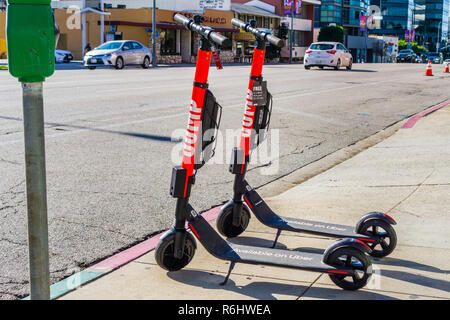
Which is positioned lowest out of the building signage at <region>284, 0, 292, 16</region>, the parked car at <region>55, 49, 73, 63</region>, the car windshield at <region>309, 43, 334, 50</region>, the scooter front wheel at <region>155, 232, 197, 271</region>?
the scooter front wheel at <region>155, 232, 197, 271</region>

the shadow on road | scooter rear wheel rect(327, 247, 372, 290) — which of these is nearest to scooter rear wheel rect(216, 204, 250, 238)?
scooter rear wheel rect(327, 247, 372, 290)

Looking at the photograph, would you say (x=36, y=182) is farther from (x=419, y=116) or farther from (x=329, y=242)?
(x=419, y=116)

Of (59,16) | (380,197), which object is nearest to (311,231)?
(380,197)

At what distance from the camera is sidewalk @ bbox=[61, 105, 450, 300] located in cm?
350

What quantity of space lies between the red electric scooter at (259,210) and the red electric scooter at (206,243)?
1.32ft

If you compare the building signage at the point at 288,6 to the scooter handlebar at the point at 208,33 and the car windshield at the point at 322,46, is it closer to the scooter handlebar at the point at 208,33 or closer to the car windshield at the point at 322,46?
the car windshield at the point at 322,46

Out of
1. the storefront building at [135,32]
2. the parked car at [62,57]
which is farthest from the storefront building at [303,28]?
the parked car at [62,57]

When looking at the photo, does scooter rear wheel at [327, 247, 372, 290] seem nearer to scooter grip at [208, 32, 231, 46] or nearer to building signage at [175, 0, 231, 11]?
scooter grip at [208, 32, 231, 46]

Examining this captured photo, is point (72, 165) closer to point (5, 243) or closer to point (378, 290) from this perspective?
point (5, 243)

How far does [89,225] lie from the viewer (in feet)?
15.9

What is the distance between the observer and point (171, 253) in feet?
12.5

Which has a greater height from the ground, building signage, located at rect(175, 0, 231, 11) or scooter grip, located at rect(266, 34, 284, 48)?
building signage, located at rect(175, 0, 231, 11)

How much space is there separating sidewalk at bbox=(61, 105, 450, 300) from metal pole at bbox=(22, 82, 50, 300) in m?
1.08

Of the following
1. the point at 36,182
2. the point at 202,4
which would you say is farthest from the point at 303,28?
the point at 36,182
